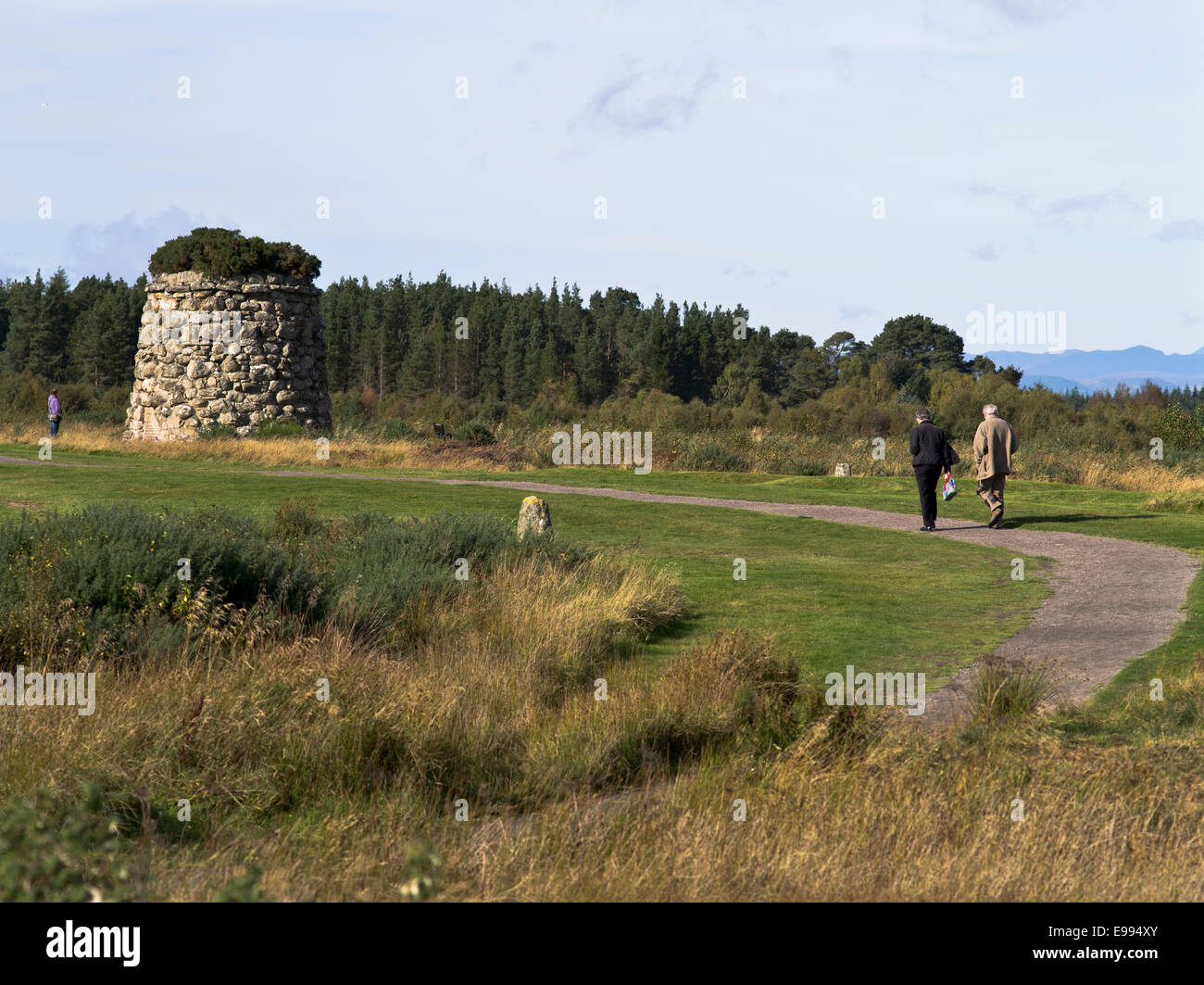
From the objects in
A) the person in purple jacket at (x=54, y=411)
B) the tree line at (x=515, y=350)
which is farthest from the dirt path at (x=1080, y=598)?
the tree line at (x=515, y=350)

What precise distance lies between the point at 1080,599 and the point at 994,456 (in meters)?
5.62

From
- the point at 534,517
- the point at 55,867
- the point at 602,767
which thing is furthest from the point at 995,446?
the point at 55,867

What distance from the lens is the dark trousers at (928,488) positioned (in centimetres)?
1742

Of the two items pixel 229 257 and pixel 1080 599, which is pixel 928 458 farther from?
pixel 229 257

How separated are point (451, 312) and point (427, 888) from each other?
111 metres

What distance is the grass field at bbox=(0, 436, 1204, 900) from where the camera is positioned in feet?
16.9

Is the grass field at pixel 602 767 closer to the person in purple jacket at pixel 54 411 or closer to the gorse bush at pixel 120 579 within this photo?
the gorse bush at pixel 120 579

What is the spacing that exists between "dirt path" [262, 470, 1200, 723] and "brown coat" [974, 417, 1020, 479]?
99 cm

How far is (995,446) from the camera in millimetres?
17578

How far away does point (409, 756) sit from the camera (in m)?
6.91

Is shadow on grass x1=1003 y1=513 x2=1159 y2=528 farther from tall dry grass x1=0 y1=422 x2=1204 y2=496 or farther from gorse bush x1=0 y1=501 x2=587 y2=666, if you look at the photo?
gorse bush x1=0 y1=501 x2=587 y2=666

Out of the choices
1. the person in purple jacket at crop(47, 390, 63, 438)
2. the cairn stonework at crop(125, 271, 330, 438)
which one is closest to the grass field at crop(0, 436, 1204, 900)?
the cairn stonework at crop(125, 271, 330, 438)

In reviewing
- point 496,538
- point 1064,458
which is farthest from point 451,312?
point 496,538
